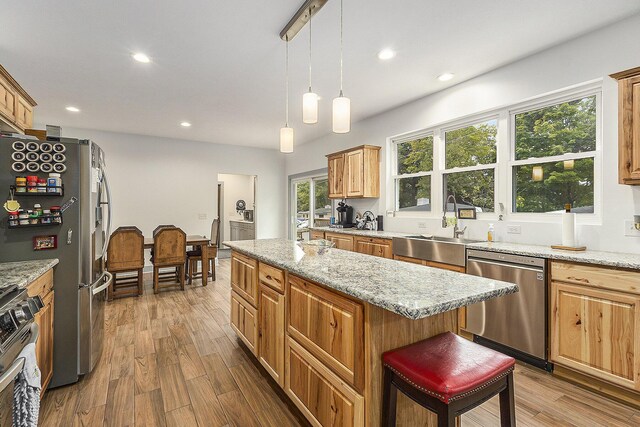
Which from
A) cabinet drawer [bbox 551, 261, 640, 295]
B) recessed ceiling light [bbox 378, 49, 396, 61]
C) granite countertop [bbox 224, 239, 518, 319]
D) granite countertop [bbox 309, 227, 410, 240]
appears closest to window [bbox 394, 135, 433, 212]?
granite countertop [bbox 309, 227, 410, 240]

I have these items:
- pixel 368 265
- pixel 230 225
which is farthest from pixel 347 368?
pixel 230 225

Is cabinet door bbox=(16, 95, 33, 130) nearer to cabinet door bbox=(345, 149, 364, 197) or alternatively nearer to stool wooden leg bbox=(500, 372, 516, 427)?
cabinet door bbox=(345, 149, 364, 197)

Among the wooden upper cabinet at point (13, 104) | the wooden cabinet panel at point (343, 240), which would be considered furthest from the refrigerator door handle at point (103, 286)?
the wooden cabinet panel at point (343, 240)

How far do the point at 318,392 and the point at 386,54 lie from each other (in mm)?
2819

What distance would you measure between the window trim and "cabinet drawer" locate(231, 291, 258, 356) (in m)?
2.69

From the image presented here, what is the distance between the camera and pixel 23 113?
2973mm

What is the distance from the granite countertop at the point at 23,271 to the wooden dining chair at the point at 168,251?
8.32ft

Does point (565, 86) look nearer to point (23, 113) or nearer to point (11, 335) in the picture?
point (11, 335)

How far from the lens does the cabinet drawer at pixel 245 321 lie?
2.35 metres

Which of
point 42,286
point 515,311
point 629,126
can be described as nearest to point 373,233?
point 515,311

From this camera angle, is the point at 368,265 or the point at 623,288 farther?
the point at 623,288

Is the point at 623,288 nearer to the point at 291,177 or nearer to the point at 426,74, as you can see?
the point at 426,74

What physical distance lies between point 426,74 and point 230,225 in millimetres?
6887

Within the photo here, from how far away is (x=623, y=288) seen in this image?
6.48 ft
